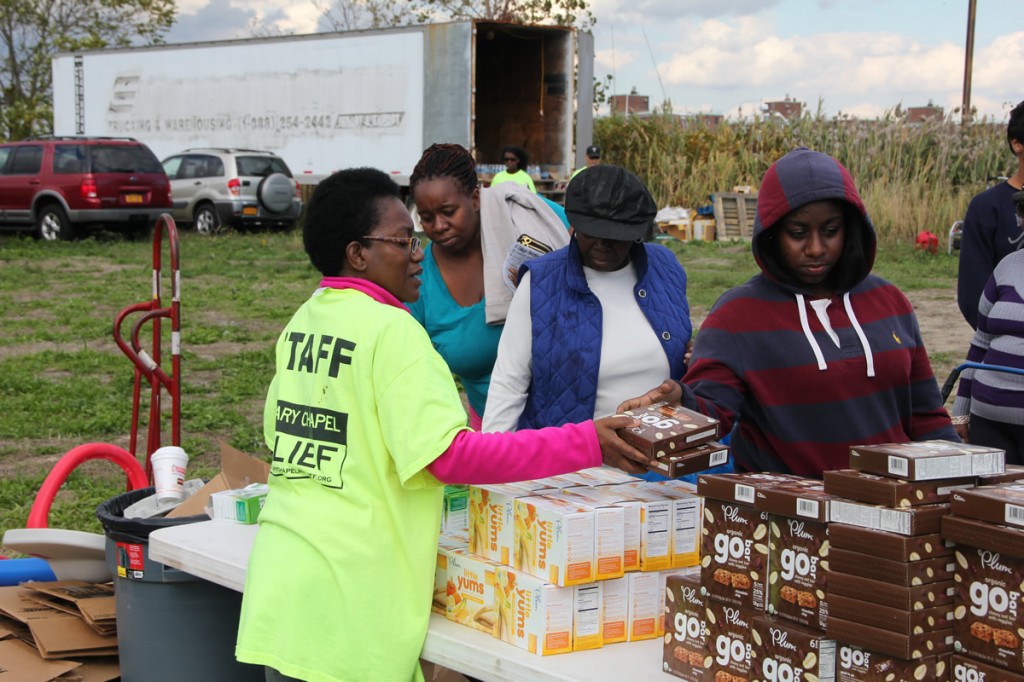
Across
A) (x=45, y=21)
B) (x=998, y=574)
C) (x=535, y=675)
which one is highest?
(x=45, y=21)

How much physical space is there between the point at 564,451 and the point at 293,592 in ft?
2.24

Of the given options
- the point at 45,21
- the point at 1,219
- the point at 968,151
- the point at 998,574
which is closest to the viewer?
the point at 998,574

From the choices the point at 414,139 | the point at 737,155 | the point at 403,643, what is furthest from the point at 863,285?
the point at 737,155

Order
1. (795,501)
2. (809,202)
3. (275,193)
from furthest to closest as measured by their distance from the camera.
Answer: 1. (275,193)
2. (809,202)
3. (795,501)

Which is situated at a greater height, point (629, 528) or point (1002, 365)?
point (1002, 365)

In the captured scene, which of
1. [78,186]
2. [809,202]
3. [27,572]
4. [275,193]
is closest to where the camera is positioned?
[809,202]

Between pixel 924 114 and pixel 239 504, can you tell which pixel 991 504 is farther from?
pixel 924 114

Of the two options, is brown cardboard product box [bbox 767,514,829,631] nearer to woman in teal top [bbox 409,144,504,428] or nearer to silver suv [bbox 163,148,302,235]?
woman in teal top [bbox 409,144,504,428]

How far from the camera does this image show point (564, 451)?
257 centimetres

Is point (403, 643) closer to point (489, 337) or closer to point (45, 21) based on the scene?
point (489, 337)

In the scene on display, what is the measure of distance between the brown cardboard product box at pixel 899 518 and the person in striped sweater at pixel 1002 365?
186 cm

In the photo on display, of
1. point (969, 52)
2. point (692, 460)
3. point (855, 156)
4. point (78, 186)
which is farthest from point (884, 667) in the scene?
point (969, 52)

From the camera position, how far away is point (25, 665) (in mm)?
3766

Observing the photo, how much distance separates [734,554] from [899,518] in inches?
15.4
